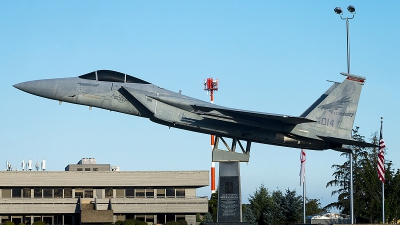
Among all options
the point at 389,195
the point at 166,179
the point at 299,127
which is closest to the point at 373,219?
the point at 389,195

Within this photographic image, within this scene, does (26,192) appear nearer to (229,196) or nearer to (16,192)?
(16,192)

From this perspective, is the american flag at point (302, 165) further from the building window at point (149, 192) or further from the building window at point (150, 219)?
the building window at point (149, 192)

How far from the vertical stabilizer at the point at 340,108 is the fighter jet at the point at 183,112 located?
187mm

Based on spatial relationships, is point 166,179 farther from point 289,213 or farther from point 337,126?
point 337,126

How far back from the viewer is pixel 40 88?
2870 cm

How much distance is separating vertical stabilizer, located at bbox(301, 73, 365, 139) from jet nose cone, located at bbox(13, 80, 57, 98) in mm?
12460

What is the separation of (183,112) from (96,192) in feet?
90.2

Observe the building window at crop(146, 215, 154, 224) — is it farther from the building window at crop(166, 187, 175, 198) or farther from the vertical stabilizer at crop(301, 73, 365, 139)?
the vertical stabilizer at crop(301, 73, 365, 139)

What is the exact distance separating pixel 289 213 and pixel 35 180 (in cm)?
2144

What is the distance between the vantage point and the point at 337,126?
31.7m

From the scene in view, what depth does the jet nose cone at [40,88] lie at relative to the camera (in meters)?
28.7

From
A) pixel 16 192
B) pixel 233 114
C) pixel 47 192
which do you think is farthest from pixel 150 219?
pixel 233 114

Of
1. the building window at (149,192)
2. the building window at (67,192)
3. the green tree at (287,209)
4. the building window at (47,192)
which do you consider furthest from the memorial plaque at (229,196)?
the building window at (47,192)

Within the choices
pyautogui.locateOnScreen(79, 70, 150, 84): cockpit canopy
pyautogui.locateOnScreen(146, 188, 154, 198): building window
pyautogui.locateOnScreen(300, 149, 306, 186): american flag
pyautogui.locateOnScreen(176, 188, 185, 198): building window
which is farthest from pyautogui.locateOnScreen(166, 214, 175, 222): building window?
pyautogui.locateOnScreen(79, 70, 150, 84): cockpit canopy
